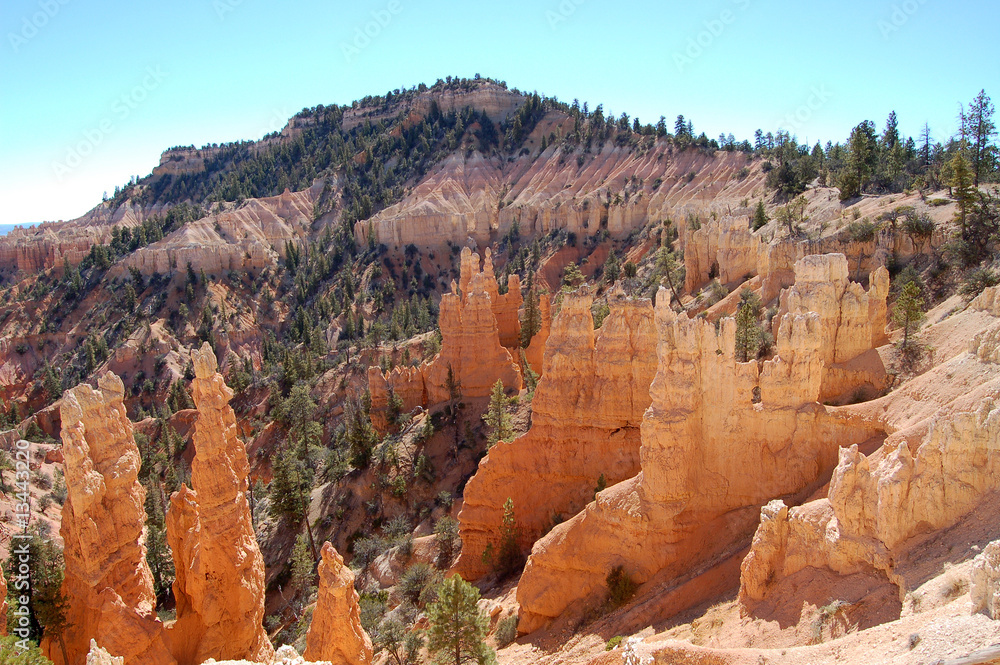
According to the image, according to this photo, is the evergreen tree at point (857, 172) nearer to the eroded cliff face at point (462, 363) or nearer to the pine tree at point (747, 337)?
the pine tree at point (747, 337)

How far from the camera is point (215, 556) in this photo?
61.2 ft

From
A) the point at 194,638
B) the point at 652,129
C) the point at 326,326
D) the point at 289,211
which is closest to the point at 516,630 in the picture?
the point at 194,638

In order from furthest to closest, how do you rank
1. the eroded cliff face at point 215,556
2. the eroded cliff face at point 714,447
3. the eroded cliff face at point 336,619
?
the eroded cliff face at point 215,556 < the eroded cliff face at point 336,619 < the eroded cliff face at point 714,447

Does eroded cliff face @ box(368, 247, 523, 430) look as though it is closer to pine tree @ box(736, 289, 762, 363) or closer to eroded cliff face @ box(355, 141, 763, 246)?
pine tree @ box(736, 289, 762, 363)

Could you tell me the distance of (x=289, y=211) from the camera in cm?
11581

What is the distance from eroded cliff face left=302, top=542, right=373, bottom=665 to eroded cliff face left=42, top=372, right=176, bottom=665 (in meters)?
4.23

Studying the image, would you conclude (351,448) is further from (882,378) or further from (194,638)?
(882,378)

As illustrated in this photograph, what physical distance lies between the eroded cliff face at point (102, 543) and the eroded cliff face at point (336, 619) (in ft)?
13.9

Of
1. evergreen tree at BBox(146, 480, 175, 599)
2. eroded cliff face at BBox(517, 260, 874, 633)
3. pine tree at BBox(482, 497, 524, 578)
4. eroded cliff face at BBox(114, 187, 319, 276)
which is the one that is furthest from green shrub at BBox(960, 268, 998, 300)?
eroded cliff face at BBox(114, 187, 319, 276)

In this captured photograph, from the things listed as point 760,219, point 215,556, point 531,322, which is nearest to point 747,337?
point 531,322

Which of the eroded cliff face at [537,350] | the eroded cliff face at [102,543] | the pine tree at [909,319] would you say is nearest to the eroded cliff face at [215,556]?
the eroded cliff face at [102,543]

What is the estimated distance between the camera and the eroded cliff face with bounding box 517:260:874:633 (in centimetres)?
1598

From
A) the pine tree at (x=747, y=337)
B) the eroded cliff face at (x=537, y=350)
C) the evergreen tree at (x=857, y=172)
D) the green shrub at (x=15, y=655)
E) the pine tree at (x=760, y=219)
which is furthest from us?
the pine tree at (x=760, y=219)

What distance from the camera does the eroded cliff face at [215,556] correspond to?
18422 mm
